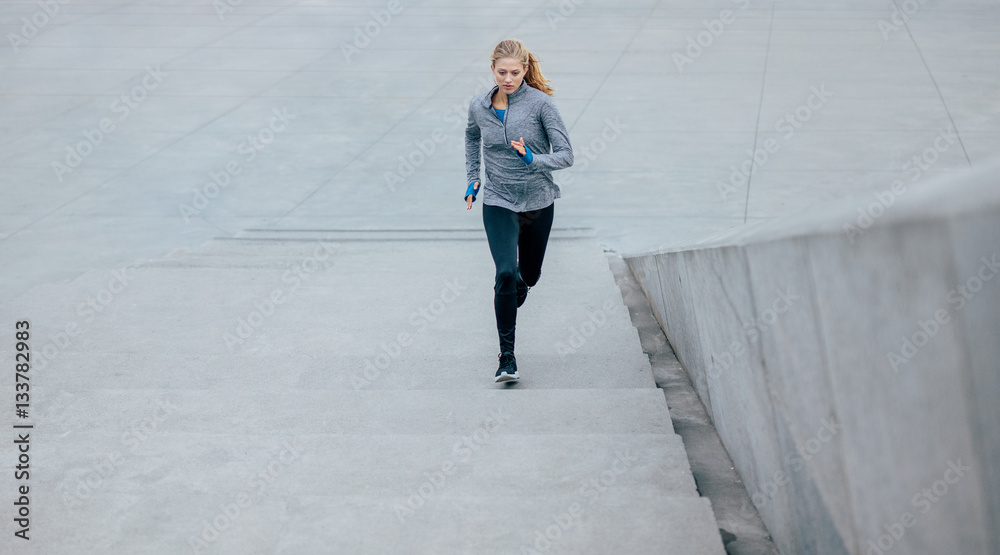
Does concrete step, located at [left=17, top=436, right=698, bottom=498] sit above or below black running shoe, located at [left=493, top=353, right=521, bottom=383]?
above

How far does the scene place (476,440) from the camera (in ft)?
11.1

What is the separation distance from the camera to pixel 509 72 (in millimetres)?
4559

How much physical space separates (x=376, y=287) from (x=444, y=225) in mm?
2900

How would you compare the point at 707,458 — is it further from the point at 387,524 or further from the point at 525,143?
the point at 525,143

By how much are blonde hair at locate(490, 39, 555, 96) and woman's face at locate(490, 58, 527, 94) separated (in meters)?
0.02

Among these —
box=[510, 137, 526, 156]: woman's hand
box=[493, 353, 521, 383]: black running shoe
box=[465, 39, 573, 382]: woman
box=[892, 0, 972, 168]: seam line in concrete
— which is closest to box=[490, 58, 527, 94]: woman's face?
box=[465, 39, 573, 382]: woman

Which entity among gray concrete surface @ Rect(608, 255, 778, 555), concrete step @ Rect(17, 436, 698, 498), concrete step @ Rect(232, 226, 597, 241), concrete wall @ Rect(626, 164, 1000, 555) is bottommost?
concrete step @ Rect(232, 226, 597, 241)

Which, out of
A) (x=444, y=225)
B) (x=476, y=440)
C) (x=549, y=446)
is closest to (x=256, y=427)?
(x=476, y=440)

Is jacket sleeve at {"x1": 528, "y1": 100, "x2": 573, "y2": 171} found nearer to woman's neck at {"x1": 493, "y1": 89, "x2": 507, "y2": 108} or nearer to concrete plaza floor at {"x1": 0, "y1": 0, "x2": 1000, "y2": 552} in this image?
woman's neck at {"x1": 493, "y1": 89, "x2": 507, "y2": 108}

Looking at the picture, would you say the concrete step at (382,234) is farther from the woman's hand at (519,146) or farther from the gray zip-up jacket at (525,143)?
the woman's hand at (519,146)

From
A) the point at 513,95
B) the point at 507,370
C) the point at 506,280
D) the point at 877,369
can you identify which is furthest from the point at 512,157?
the point at 877,369

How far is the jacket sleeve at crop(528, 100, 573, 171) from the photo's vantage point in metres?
4.59

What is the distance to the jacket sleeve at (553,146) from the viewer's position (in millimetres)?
4586

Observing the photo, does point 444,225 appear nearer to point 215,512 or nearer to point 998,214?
point 215,512
